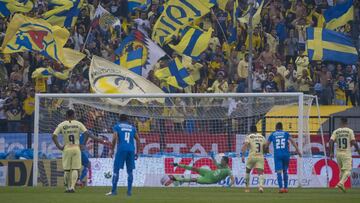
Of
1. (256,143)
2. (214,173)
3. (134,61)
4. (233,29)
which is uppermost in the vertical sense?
(233,29)

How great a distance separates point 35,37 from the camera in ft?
130

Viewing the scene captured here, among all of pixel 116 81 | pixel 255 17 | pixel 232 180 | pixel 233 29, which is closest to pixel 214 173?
pixel 232 180

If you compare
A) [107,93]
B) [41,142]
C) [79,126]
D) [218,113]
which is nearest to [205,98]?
[218,113]

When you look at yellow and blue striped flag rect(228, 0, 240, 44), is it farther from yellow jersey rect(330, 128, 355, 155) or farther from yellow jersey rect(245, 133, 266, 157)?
yellow jersey rect(330, 128, 355, 155)

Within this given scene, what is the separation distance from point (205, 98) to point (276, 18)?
6234 mm

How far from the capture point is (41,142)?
38.7 metres

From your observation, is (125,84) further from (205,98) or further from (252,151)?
(252,151)

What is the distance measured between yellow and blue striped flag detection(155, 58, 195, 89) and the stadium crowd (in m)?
0.54

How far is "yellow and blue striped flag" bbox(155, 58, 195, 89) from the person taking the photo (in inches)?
1574

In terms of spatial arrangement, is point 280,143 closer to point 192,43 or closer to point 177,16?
point 192,43

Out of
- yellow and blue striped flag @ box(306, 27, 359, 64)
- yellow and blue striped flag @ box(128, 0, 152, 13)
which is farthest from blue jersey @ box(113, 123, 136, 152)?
yellow and blue striped flag @ box(128, 0, 152, 13)

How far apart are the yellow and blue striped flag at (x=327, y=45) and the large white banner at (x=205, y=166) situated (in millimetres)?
3900

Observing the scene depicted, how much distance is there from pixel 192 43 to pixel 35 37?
5.60 m

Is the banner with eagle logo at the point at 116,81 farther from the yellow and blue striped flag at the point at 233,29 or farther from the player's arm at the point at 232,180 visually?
the yellow and blue striped flag at the point at 233,29
